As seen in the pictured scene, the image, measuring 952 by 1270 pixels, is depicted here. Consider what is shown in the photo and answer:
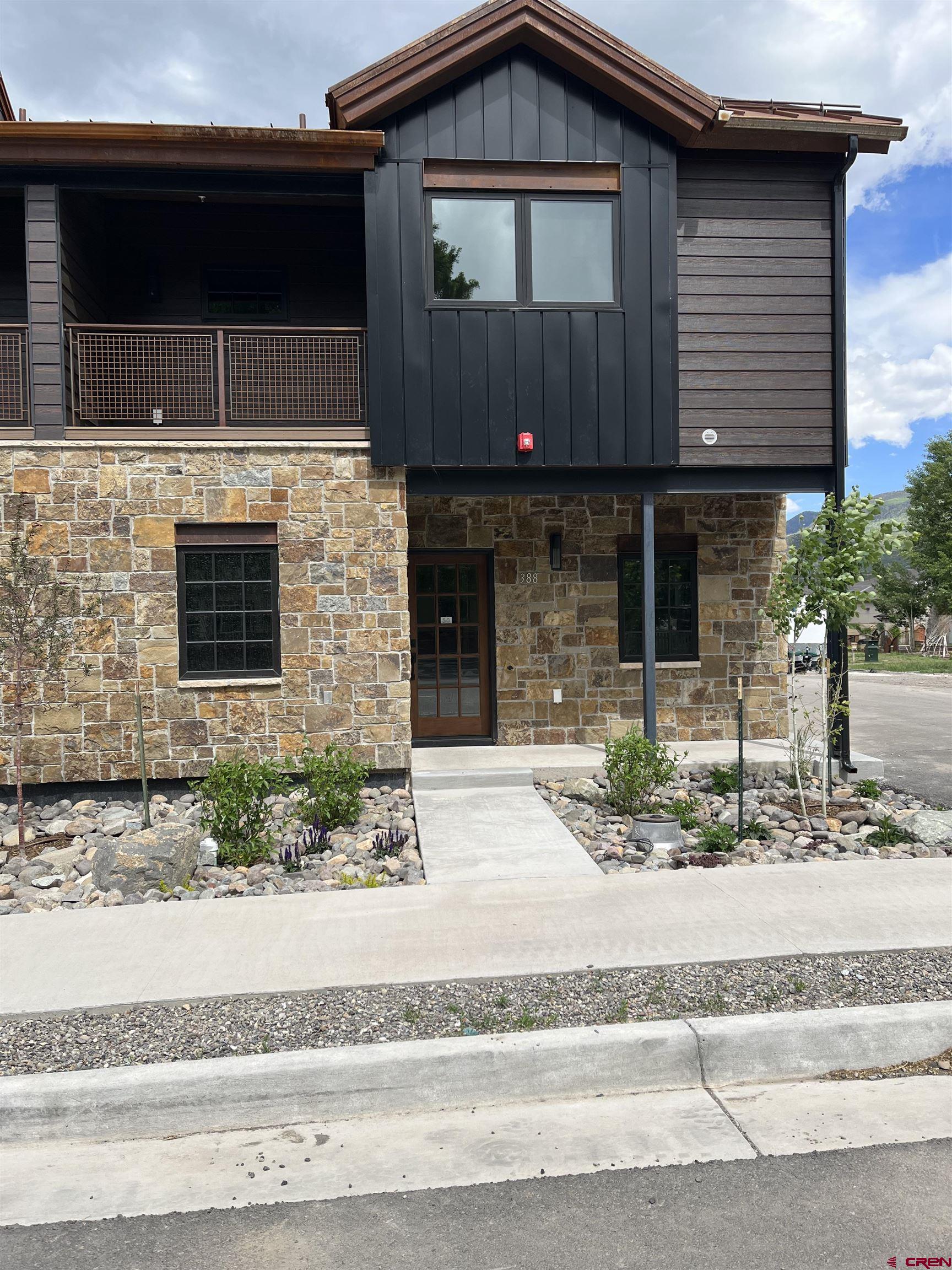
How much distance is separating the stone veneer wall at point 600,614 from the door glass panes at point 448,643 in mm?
308

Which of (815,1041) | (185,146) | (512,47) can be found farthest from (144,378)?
(815,1041)

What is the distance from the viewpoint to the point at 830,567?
7.94 m

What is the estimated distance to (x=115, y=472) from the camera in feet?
28.8

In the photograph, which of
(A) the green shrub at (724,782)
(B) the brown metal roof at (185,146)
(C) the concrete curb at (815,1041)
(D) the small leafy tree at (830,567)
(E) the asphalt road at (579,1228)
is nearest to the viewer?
(E) the asphalt road at (579,1228)

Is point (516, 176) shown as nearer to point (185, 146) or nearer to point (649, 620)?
point (185, 146)

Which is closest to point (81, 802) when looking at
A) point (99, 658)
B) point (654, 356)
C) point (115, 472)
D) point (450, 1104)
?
point (99, 658)

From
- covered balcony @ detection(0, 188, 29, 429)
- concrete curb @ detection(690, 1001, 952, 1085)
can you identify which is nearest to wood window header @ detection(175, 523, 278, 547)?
covered balcony @ detection(0, 188, 29, 429)

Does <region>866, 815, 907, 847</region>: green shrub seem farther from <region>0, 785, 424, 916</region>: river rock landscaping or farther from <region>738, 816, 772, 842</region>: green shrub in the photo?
<region>0, 785, 424, 916</region>: river rock landscaping

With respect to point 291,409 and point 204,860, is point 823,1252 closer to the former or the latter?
point 204,860

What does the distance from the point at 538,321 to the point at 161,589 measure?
4.56 meters

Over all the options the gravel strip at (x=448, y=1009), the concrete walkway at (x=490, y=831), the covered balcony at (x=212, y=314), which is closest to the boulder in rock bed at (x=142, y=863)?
the concrete walkway at (x=490, y=831)

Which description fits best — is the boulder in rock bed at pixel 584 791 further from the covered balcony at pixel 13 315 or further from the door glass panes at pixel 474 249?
the covered balcony at pixel 13 315

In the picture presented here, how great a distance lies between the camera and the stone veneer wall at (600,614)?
10.6 m

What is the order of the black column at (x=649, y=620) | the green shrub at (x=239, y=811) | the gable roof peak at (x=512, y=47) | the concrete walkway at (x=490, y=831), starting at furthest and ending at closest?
the black column at (x=649, y=620) → the gable roof peak at (x=512, y=47) → the green shrub at (x=239, y=811) → the concrete walkway at (x=490, y=831)
